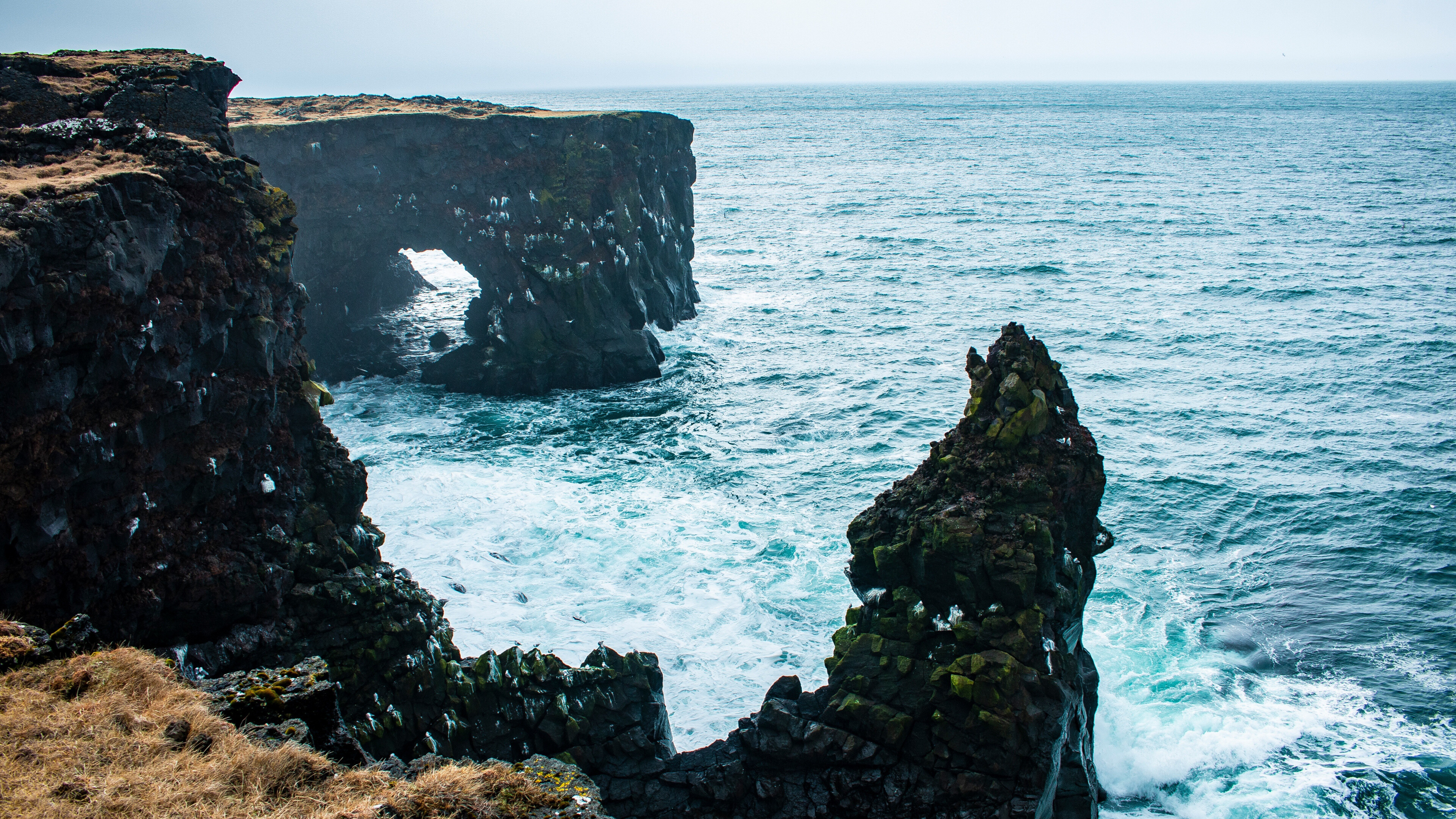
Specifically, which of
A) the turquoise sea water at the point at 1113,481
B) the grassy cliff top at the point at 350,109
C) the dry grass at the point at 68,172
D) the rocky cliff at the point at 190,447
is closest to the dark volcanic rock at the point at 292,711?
the rocky cliff at the point at 190,447

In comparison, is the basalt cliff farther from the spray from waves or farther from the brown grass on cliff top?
the spray from waves

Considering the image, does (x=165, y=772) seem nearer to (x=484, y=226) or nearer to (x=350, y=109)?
(x=484, y=226)

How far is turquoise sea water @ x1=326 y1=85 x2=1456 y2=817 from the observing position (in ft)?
84.8

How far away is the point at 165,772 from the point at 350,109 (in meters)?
52.0

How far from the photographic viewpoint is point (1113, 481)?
39750 millimetres

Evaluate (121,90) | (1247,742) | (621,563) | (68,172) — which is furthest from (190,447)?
(1247,742)

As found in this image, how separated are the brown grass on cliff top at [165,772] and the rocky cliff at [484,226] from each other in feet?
120

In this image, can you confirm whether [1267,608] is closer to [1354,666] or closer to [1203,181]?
[1354,666]

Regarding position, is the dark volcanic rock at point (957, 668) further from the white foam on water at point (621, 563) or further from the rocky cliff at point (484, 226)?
the rocky cliff at point (484, 226)

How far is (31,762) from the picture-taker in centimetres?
1191

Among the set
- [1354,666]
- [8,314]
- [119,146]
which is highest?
[119,146]

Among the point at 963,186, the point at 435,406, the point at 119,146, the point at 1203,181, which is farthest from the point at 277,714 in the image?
the point at 1203,181

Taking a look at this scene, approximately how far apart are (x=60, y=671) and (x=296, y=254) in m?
40.9

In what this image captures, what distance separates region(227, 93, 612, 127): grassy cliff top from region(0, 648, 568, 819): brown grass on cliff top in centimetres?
4366
